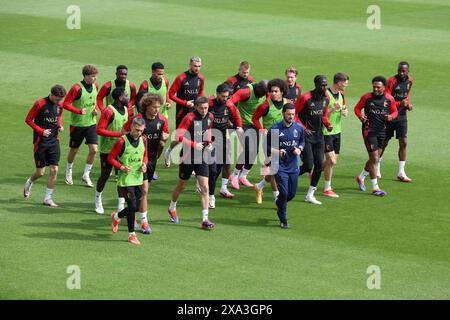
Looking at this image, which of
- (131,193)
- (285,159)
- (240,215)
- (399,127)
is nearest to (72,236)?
(131,193)

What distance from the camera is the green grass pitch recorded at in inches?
586

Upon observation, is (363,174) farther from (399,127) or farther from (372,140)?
(399,127)

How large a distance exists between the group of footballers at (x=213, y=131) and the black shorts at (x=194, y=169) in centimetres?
2

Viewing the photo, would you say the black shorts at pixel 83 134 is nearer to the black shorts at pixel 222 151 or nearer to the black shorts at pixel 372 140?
the black shorts at pixel 222 151

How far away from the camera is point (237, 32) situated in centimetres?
3859

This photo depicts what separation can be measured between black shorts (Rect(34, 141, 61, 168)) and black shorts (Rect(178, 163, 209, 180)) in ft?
8.54

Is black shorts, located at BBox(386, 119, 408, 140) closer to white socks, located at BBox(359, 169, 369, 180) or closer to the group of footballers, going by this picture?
the group of footballers

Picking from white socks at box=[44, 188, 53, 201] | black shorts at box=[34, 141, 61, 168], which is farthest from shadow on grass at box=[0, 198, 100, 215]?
black shorts at box=[34, 141, 61, 168]

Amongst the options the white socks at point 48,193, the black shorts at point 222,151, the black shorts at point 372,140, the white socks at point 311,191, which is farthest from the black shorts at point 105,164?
the black shorts at point 372,140

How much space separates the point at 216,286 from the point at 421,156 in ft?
33.2

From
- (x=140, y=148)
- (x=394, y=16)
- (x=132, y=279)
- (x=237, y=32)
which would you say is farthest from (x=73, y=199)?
(x=394, y=16)

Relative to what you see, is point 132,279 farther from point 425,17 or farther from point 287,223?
point 425,17

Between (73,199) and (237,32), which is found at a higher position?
(237,32)

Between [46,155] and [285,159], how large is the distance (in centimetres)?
464
